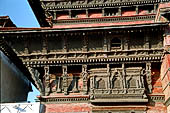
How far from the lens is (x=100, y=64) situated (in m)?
10.9

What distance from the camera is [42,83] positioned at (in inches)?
436

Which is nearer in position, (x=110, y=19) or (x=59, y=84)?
(x=59, y=84)

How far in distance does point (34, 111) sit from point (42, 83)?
5.08 ft

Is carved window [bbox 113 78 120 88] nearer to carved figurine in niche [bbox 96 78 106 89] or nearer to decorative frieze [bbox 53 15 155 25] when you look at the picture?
carved figurine in niche [bbox 96 78 106 89]

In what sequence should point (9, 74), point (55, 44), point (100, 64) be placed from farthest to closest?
1. point (9, 74)
2. point (55, 44)
3. point (100, 64)

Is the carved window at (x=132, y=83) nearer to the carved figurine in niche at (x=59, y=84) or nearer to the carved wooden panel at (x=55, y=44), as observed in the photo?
the carved figurine in niche at (x=59, y=84)

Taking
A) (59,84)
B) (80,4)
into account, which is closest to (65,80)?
(59,84)

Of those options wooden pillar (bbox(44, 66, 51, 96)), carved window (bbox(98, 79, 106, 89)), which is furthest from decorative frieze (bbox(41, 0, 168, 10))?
carved window (bbox(98, 79, 106, 89))

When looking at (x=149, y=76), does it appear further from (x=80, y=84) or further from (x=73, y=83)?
(x=73, y=83)

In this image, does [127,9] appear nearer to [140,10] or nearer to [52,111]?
[140,10]

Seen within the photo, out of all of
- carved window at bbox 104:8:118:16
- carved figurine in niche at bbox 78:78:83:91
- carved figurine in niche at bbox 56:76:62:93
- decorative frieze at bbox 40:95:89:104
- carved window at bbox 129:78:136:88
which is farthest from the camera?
carved window at bbox 104:8:118:16

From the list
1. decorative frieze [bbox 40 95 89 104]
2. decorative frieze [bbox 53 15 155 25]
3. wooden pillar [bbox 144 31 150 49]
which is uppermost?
decorative frieze [bbox 53 15 155 25]

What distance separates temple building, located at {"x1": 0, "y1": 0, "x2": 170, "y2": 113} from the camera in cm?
1017

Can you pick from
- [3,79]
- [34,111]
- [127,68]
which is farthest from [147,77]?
[3,79]
